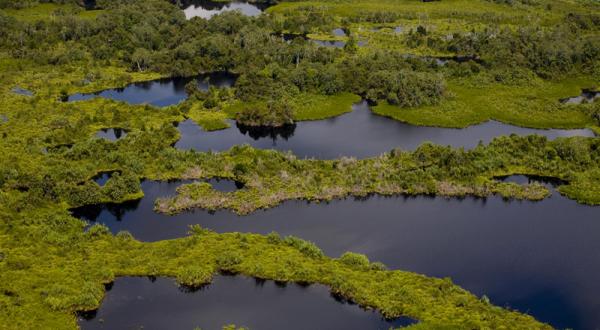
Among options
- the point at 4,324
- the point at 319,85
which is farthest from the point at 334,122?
the point at 4,324

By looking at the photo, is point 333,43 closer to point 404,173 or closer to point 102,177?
point 404,173

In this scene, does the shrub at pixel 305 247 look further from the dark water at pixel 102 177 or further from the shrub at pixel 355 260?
the dark water at pixel 102 177

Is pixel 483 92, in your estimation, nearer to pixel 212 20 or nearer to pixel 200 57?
pixel 200 57

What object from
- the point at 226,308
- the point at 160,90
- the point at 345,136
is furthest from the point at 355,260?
the point at 160,90

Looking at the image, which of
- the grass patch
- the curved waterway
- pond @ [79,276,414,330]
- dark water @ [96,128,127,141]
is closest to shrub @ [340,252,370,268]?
the curved waterway

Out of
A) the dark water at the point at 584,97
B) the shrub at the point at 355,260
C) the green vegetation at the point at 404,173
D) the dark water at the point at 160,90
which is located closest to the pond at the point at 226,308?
the shrub at the point at 355,260
